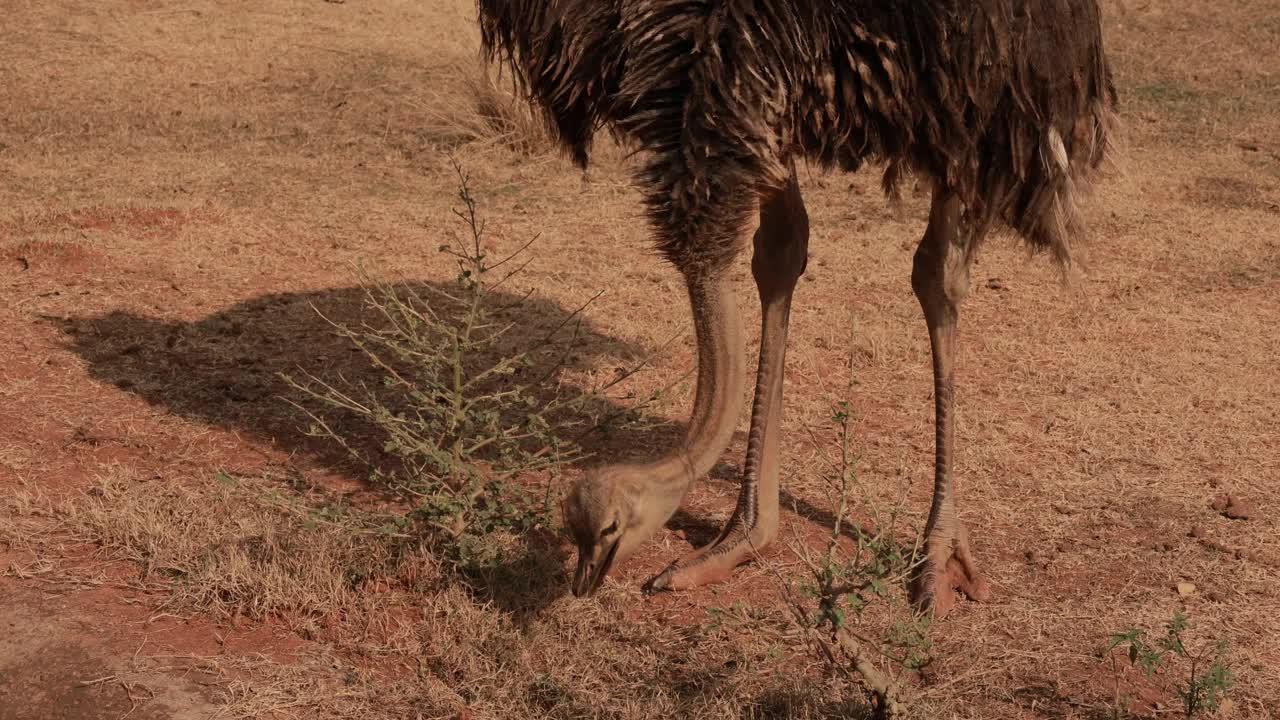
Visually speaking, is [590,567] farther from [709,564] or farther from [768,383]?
[768,383]

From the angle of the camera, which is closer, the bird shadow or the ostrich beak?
the ostrich beak

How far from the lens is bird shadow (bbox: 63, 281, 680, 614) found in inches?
198

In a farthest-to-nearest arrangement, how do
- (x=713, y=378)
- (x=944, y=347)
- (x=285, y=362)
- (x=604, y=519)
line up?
1. (x=285, y=362)
2. (x=944, y=347)
3. (x=713, y=378)
4. (x=604, y=519)

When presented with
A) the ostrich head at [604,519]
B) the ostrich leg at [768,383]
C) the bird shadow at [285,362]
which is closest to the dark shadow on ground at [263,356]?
the bird shadow at [285,362]

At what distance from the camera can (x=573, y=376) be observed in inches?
227

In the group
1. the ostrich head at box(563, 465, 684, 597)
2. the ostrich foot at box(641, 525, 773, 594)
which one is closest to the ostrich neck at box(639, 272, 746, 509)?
the ostrich head at box(563, 465, 684, 597)

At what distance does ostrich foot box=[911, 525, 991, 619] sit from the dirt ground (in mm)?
84

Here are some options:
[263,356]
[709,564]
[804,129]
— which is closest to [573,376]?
[263,356]

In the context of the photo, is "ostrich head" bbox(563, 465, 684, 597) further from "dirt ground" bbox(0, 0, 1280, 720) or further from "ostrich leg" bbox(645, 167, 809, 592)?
"ostrich leg" bbox(645, 167, 809, 592)

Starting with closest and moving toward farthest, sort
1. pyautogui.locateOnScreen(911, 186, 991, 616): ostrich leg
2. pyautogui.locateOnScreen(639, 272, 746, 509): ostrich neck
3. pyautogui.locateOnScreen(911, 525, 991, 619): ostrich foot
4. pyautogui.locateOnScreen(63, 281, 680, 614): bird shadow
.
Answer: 1. pyautogui.locateOnScreen(639, 272, 746, 509): ostrich neck
2. pyautogui.locateOnScreen(911, 525, 991, 619): ostrich foot
3. pyautogui.locateOnScreen(911, 186, 991, 616): ostrich leg
4. pyautogui.locateOnScreen(63, 281, 680, 614): bird shadow

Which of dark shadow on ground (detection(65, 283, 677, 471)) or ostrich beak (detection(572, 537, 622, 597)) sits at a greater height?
ostrich beak (detection(572, 537, 622, 597))

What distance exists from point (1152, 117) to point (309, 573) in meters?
7.46

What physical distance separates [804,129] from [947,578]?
144 cm

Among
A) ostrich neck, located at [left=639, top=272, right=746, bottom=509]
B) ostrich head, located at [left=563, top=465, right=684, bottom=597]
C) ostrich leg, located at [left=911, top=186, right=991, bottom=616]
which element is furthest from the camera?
ostrich leg, located at [left=911, top=186, right=991, bottom=616]
